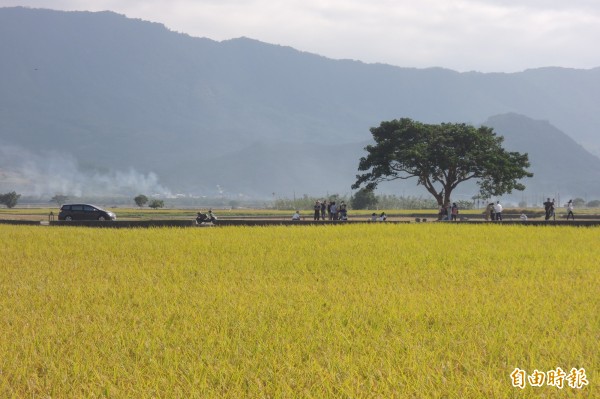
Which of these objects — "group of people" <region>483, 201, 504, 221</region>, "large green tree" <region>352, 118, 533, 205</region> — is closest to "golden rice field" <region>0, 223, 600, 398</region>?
"group of people" <region>483, 201, 504, 221</region>

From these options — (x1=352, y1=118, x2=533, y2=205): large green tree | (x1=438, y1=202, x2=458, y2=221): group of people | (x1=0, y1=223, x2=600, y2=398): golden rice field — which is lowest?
(x1=0, y1=223, x2=600, y2=398): golden rice field

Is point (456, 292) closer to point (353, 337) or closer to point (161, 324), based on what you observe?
point (353, 337)

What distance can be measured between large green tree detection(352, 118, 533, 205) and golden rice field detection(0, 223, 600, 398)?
121ft

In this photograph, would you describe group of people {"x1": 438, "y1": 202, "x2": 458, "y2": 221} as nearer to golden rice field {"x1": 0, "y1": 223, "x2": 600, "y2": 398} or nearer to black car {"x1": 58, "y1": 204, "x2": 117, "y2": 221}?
black car {"x1": 58, "y1": 204, "x2": 117, "y2": 221}

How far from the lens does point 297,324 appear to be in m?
9.92

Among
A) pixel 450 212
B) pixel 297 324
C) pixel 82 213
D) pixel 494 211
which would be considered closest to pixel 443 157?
pixel 450 212

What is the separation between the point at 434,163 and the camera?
190 feet

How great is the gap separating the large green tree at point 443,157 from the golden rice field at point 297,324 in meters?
36.8

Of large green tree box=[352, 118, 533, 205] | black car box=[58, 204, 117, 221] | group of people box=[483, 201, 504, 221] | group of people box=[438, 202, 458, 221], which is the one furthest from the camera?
large green tree box=[352, 118, 533, 205]

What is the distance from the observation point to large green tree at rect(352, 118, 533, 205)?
56.9m

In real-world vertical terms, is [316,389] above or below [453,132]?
below

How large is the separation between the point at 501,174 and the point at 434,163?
4.98 m

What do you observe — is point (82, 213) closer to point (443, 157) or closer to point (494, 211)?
point (443, 157)

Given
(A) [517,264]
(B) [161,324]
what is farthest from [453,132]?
(B) [161,324]
